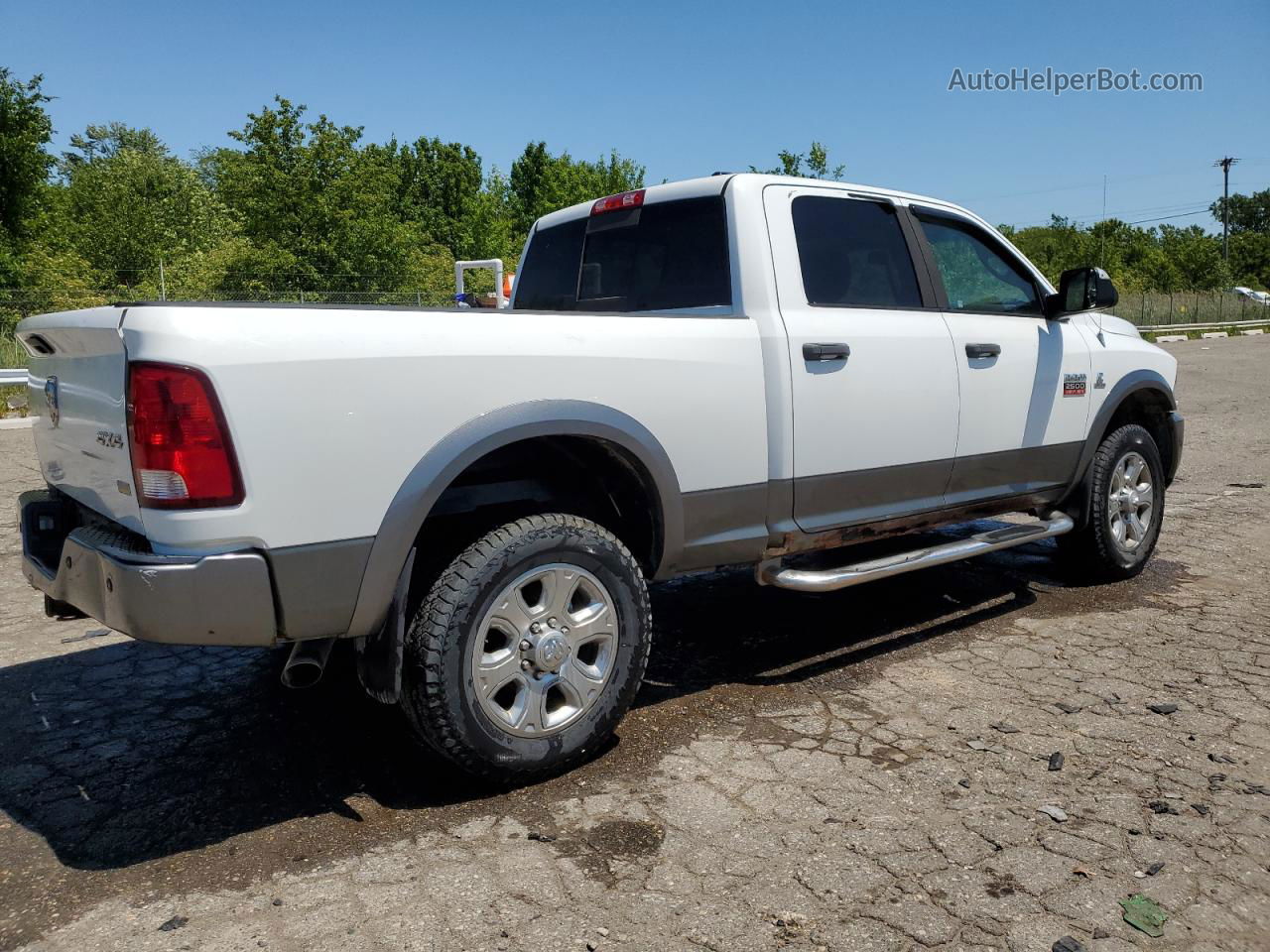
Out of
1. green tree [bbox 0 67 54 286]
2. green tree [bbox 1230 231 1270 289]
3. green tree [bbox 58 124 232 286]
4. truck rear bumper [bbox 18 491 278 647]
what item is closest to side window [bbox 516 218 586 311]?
truck rear bumper [bbox 18 491 278 647]

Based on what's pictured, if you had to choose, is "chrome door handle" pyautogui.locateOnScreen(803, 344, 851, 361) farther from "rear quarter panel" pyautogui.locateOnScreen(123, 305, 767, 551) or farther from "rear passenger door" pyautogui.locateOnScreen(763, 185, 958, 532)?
"rear quarter panel" pyautogui.locateOnScreen(123, 305, 767, 551)

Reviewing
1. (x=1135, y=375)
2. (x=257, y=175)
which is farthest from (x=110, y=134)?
(x=1135, y=375)

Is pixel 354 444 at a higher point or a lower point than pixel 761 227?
lower

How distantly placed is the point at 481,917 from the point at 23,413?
13295 mm

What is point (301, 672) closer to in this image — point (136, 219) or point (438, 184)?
point (136, 219)

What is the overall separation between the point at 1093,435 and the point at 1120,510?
0.56 m

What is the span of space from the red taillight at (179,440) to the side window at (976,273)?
332cm

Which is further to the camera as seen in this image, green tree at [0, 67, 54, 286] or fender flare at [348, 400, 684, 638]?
green tree at [0, 67, 54, 286]

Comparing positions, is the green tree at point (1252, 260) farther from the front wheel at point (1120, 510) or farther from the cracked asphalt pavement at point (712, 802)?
the cracked asphalt pavement at point (712, 802)

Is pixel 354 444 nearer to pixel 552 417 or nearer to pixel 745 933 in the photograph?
pixel 552 417

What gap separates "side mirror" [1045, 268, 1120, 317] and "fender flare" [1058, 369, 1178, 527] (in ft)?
1.88

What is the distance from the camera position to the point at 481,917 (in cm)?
257

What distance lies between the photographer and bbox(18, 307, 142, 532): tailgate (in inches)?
109

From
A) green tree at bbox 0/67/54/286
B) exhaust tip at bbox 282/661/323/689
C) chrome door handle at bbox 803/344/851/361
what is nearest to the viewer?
exhaust tip at bbox 282/661/323/689
